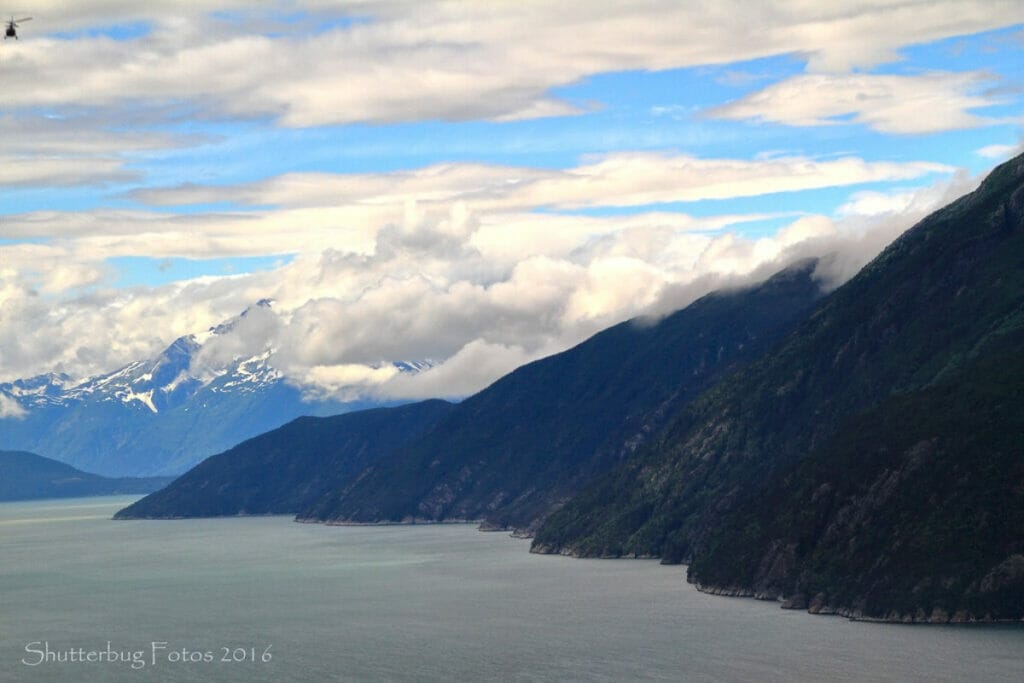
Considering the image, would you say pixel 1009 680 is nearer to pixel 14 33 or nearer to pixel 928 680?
pixel 928 680

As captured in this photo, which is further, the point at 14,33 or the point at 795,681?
the point at 795,681

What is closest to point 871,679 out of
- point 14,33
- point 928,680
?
Answer: point 928,680

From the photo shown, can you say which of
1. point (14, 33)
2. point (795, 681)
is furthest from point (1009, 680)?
point (14, 33)

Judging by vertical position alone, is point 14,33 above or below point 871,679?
above

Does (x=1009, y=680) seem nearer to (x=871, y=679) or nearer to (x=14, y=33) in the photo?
(x=871, y=679)

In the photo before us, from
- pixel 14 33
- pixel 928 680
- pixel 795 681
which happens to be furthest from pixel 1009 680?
pixel 14 33

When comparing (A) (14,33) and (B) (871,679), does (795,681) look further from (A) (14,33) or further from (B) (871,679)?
(A) (14,33)

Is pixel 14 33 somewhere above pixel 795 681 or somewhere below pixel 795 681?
above
